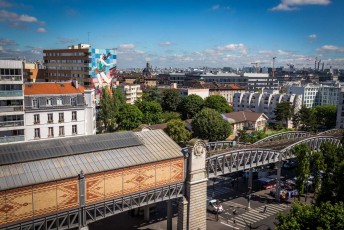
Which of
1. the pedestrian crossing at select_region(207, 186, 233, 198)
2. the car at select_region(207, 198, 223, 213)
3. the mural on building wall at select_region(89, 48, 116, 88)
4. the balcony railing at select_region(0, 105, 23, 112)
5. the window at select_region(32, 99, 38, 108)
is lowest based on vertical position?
the pedestrian crossing at select_region(207, 186, 233, 198)

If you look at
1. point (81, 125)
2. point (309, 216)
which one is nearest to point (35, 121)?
point (81, 125)

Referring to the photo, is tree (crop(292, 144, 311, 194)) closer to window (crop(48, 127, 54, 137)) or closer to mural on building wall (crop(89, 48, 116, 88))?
window (crop(48, 127, 54, 137))

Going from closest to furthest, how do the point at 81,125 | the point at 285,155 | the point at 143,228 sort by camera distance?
1. the point at 143,228
2. the point at 285,155
3. the point at 81,125

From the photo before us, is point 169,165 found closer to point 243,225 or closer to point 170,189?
point 170,189

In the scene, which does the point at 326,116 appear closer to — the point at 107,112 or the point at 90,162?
the point at 107,112

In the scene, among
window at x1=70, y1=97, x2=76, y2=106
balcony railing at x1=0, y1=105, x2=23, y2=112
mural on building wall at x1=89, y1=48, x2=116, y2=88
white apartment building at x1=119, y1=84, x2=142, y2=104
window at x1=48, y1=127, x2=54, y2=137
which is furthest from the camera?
white apartment building at x1=119, y1=84, x2=142, y2=104

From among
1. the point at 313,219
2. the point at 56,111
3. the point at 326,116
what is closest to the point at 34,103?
→ the point at 56,111

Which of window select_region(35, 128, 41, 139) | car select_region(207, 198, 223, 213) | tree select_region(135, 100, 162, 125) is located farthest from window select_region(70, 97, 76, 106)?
tree select_region(135, 100, 162, 125)

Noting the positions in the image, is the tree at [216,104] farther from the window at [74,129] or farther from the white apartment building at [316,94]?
the window at [74,129]
